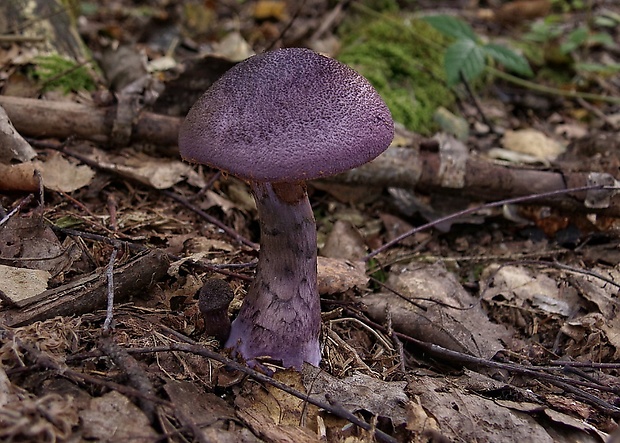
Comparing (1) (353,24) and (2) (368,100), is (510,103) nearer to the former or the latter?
(1) (353,24)

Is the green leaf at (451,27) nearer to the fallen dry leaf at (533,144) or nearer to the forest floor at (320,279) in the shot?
the forest floor at (320,279)

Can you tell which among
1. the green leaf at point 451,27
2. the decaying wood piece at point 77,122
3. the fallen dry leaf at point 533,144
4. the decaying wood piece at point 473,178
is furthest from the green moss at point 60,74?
the fallen dry leaf at point 533,144

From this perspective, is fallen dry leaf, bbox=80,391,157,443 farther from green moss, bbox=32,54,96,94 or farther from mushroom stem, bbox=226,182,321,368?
green moss, bbox=32,54,96,94

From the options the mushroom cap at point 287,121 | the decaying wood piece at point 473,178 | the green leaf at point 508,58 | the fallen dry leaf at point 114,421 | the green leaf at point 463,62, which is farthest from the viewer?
the green leaf at point 508,58

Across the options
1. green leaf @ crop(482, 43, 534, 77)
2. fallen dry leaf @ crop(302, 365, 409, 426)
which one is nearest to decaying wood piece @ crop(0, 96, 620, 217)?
green leaf @ crop(482, 43, 534, 77)

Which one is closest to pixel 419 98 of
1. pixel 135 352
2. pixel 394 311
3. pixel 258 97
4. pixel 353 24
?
pixel 353 24
